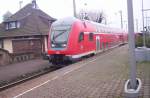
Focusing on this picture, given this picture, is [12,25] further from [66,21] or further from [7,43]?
[66,21]

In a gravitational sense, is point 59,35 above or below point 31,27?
below

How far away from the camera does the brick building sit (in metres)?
37.4

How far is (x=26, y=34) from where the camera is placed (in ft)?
141

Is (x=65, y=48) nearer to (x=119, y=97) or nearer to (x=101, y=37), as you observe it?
(x=101, y=37)

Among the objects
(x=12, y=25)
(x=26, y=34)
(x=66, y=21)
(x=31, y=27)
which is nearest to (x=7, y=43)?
(x=26, y=34)

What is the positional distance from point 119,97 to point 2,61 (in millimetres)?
20405

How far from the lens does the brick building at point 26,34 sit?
37.4 m

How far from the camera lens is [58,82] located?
13.4m

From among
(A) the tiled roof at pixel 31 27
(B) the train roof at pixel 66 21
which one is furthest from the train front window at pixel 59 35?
(A) the tiled roof at pixel 31 27

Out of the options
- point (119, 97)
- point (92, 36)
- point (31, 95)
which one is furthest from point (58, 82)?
point (92, 36)

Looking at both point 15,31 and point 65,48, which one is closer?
point 65,48

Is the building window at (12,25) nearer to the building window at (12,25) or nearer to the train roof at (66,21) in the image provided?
the building window at (12,25)

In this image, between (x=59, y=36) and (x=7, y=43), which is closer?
(x=59, y=36)

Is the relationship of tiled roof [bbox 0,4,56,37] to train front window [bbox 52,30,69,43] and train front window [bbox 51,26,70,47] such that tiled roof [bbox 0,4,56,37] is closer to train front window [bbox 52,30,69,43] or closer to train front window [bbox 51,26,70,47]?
train front window [bbox 51,26,70,47]
